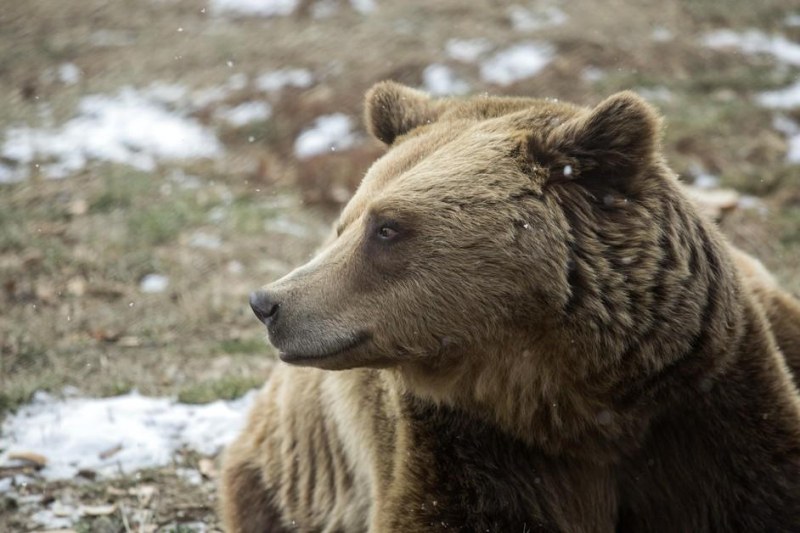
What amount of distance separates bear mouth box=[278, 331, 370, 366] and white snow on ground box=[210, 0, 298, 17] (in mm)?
13559

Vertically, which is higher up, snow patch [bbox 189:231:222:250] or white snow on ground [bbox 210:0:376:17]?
snow patch [bbox 189:231:222:250]

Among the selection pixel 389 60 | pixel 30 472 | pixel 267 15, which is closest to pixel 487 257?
pixel 30 472

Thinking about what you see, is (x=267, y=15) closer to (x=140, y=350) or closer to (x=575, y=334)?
(x=140, y=350)

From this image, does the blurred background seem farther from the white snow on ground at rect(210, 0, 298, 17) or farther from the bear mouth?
the bear mouth

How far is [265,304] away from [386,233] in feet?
1.43

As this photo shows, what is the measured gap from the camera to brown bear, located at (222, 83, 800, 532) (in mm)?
2945

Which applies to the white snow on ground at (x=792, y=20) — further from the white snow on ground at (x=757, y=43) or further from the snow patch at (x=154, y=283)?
the snow patch at (x=154, y=283)

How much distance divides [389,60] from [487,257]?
10.7m

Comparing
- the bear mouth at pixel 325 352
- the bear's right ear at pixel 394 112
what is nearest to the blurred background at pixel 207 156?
the bear mouth at pixel 325 352

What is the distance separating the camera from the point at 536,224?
2.99 meters

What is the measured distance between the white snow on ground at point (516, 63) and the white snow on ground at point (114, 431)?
309 inches

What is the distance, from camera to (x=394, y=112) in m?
3.59

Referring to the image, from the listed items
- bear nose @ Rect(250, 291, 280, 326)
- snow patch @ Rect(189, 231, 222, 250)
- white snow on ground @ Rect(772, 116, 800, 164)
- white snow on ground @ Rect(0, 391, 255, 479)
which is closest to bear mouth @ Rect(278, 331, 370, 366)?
bear nose @ Rect(250, 291, 280, 326)

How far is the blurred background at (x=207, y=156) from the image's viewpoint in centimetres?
530
